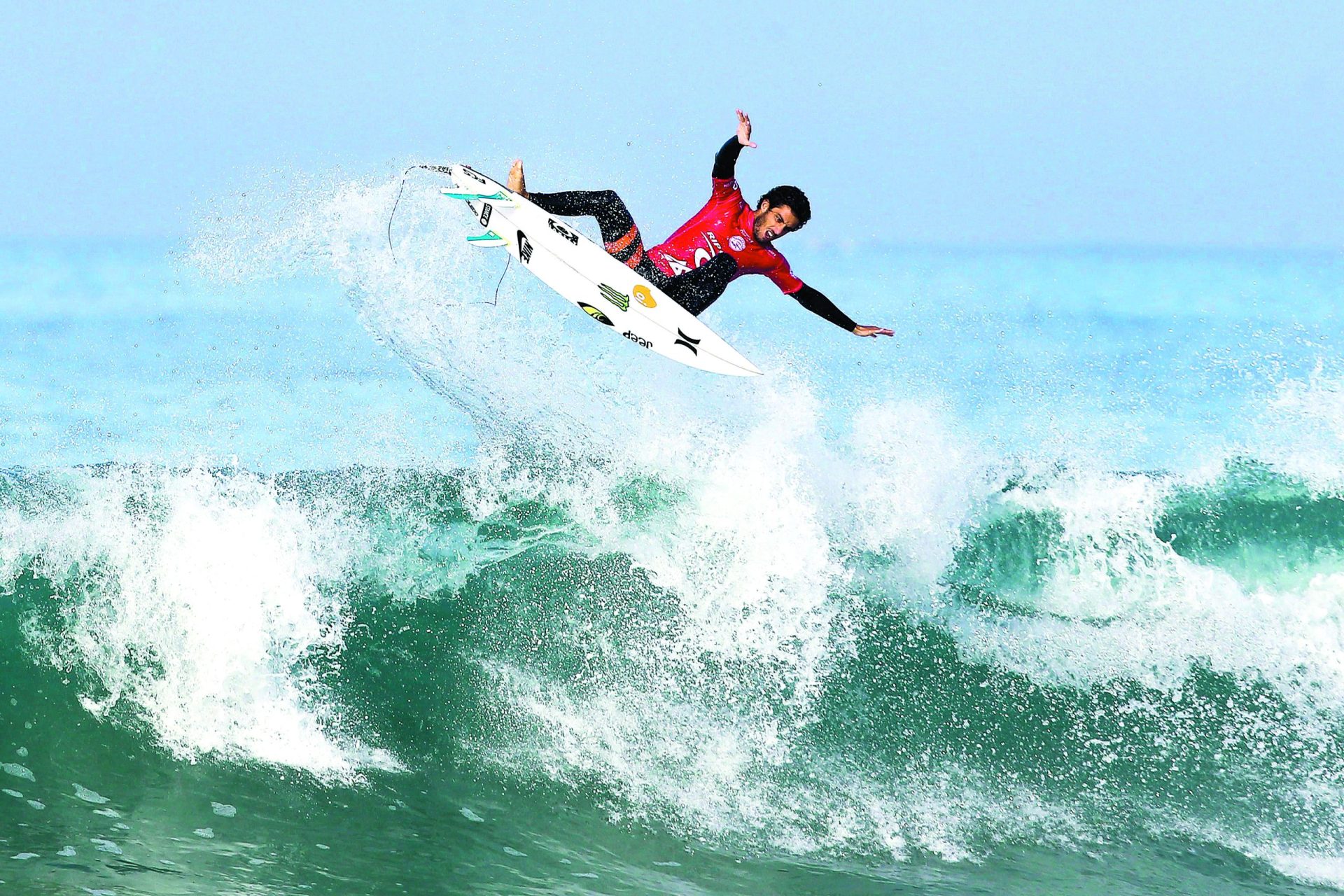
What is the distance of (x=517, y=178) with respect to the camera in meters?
6.77

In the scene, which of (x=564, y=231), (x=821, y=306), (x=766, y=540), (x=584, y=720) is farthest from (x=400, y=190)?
(x=584, y=720)

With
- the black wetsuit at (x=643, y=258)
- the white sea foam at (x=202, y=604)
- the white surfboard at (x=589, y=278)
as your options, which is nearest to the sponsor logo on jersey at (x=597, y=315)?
the white surfboard at (x=589, y=278)

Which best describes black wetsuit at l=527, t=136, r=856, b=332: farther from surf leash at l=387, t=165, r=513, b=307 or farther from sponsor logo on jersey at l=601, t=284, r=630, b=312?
surf leash at l=387, t=165, r=513, b=307

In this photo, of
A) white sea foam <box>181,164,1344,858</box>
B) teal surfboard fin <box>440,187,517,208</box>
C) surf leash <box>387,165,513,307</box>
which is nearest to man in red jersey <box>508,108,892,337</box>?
teal surfboard fin <box>440,187,517,208</box>

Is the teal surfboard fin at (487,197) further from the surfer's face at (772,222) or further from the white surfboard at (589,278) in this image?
the surfer's face at (772,222)

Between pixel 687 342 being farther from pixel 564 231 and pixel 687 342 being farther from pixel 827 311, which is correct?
pixel 564 231

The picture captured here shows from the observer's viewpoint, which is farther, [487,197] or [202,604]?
[202,604]

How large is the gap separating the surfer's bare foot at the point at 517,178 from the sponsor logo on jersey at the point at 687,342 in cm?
131

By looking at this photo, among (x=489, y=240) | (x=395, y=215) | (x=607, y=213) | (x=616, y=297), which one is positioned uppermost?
(x=395, y=215)

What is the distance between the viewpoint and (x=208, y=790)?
6504mm

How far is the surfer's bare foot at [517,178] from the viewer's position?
6750 millimetres

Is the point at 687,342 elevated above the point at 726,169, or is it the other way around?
the point at 726,169

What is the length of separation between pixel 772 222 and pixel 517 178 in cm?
161

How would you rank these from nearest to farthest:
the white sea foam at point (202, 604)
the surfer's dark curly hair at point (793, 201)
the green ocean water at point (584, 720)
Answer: the green ocean water at point (584, 720)
the surfer's dark curly hair at point (793, 201)
the white sea foam at point (202, 604)
